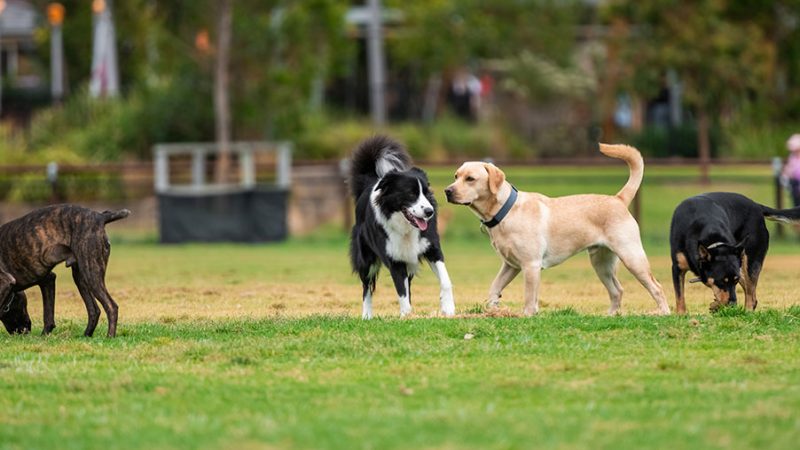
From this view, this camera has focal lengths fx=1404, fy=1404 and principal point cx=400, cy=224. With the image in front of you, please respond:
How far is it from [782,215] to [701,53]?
23.7 metres

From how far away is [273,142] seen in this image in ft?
104

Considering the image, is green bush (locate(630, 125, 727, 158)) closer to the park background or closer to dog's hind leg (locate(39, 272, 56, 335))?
the park background

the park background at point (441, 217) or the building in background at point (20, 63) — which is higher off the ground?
the building in background at point (20, 63)

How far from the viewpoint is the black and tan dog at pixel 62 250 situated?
10914mm

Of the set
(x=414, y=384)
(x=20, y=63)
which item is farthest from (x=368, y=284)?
(x=20, y=63)

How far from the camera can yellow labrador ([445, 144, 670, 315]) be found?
11805 millimetres

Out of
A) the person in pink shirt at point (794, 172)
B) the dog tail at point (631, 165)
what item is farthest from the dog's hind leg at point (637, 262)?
the person in pink shirt at point (794, 172)

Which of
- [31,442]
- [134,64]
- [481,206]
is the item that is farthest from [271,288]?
[134,64]

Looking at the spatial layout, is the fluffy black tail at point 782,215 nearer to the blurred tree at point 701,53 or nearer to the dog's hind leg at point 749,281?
the dog's hind leg at point 749,281

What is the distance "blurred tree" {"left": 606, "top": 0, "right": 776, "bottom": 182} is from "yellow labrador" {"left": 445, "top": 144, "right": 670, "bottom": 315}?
75.1ft

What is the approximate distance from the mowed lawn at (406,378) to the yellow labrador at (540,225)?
20.4 inches

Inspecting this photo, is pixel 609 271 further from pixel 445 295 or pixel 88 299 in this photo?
pixel 88 299

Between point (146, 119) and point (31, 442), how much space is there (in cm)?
2574

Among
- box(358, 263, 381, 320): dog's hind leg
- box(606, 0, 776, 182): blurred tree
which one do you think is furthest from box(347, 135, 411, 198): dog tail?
box(606, 0, 776, 182): blurred tree
